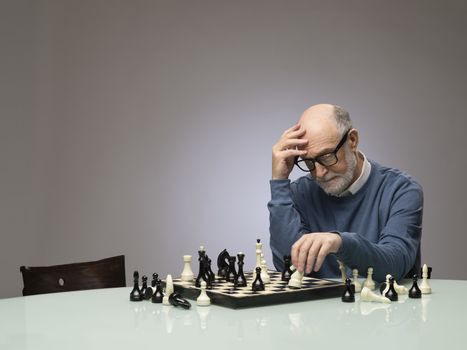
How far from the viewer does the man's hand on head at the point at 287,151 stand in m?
2.97

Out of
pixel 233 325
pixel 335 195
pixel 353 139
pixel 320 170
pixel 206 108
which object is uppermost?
pixel 206 108

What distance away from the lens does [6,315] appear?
207 centimetres

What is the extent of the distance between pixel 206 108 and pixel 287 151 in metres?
2.54

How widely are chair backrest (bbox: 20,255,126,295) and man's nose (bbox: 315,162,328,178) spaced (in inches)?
34.0

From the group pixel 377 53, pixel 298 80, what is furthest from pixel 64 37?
pixel 377 53

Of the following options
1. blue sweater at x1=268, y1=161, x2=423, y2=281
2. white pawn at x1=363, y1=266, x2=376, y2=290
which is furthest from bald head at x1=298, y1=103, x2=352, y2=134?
white pawn at x1=363, y1=266, x2=376, y2=290

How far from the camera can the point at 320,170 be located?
9.77ft

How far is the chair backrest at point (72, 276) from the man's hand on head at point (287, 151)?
28.9 inches

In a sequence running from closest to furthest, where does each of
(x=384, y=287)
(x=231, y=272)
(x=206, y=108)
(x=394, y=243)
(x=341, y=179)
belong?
(x=384, y=287) → (x=231, y=272) → (x=394, y=243) → (x=341, y=179) → (x=206, y=108)

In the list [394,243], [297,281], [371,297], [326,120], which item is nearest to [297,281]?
[297,281]

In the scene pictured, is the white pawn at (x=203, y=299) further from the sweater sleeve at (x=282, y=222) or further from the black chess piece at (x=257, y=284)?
the sweater sleeve at (x=282, y=222)

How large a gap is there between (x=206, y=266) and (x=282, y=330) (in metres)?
0.66

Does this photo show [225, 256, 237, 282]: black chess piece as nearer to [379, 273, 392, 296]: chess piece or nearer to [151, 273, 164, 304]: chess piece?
[151, 273, 164, 304]: chess piece

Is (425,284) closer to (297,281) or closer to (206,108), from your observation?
(297,281)
